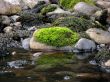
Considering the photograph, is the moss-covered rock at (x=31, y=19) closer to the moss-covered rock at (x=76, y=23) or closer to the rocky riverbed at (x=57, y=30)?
the rocky riverbed at (x=57, y=30)

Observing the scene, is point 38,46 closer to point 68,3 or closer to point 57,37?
point 57,37

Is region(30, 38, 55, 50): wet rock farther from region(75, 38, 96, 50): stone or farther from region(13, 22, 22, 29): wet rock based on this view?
region(13, 22, 22, 29): wet rock

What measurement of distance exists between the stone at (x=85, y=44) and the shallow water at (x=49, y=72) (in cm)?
132

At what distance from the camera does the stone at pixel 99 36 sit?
46.5ft

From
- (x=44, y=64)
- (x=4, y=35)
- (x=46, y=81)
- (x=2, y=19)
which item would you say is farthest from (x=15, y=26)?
(x=46, y=81)

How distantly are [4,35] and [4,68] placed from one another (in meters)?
4.68

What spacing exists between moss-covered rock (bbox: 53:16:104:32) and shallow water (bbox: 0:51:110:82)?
3437 mm

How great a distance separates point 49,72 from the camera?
34.5 feet

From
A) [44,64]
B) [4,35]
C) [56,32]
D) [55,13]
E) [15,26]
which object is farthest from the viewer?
[55,13]

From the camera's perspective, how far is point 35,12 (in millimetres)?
19719

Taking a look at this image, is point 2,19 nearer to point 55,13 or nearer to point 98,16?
point 55,13

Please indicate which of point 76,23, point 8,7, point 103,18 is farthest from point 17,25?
point 103,18

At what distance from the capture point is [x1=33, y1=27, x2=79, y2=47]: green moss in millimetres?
13773

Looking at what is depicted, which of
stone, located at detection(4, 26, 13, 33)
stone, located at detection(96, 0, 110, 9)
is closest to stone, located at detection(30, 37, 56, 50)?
stone, located at detection(4, 26, 13, 33)
